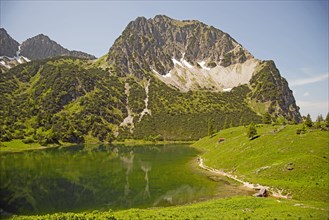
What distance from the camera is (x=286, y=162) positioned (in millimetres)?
78312

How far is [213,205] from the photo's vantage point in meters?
52.9

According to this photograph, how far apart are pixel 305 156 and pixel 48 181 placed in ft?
251

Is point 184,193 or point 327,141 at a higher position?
point 327,141

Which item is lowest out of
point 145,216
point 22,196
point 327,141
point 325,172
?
point 22,196

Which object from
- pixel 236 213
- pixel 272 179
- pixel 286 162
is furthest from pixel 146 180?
pixel 236 213

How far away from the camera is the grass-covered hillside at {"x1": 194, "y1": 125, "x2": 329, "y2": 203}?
6406 centimetres

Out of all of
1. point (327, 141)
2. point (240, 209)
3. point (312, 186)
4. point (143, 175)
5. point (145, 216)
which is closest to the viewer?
point (145, 216)

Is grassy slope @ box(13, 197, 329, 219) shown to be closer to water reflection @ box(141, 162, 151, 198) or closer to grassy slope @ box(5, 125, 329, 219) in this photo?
grassy slope @ box(5, 125, 329, 219)

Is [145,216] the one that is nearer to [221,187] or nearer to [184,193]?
[184,193]

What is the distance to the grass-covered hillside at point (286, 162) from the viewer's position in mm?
64062

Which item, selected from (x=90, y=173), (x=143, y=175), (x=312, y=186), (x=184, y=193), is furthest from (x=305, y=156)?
(x=90, y=173)

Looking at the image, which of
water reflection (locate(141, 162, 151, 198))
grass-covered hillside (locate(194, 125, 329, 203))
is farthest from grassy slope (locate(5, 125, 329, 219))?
water reflection (locate(141, 162, 151, 198))

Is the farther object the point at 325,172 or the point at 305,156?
the point at 305,156

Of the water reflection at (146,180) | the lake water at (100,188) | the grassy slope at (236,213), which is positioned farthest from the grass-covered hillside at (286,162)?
the water reflection at (146,180)
